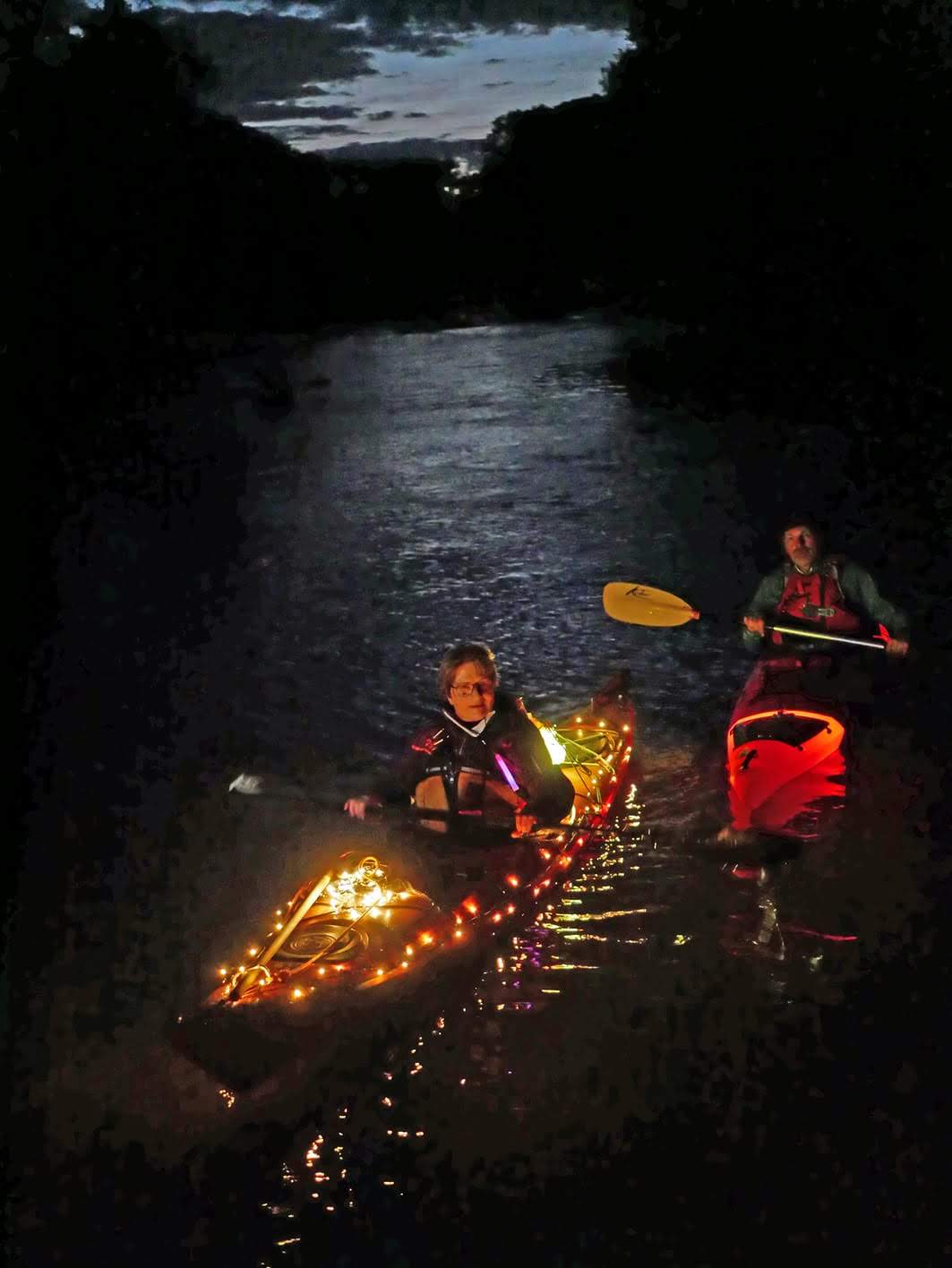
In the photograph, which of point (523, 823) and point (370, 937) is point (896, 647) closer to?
point (523, 823)

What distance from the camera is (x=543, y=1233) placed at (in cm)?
407

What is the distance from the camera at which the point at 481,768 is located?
5.50m

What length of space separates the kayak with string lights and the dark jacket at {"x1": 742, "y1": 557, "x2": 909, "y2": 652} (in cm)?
143

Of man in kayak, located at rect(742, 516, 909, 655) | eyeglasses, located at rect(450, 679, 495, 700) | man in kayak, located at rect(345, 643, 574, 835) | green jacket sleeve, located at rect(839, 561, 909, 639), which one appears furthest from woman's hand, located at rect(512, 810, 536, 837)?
green jacket sleeve, located at rect(839, 561, 909, 639)

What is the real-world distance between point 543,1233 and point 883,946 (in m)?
2.10

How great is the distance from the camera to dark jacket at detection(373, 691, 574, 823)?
5.48 meters

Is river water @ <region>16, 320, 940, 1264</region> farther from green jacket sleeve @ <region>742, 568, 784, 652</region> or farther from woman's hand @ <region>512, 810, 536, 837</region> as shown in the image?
green jacket sleeve @ <region>742, 568, 784, 652</region>

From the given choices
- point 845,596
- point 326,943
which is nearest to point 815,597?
point 845,596

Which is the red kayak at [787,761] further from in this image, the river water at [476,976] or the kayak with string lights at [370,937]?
the kayak with string lights at [370,937]

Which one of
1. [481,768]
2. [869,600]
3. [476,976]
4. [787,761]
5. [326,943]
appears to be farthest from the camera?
[869,600]

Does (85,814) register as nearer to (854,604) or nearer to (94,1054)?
(94,1054)

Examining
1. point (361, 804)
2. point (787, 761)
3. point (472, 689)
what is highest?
point (472, 689)

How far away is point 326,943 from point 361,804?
2.34 feet

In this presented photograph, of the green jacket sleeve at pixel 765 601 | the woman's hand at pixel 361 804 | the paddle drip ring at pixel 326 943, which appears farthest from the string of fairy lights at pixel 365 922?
the green jacket sleeve at pixel 765 601
